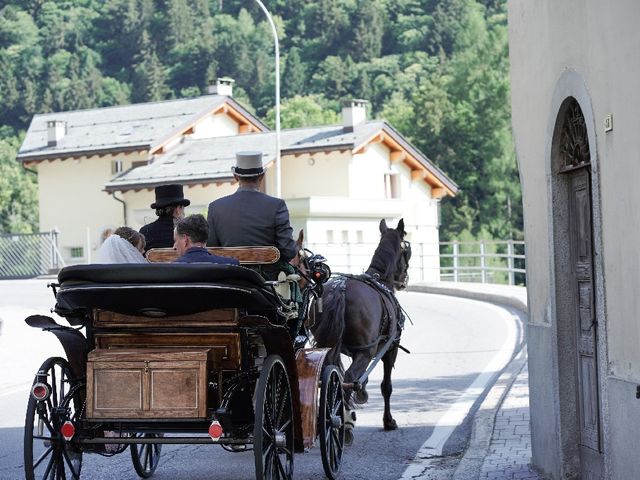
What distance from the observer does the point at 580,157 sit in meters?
8.87

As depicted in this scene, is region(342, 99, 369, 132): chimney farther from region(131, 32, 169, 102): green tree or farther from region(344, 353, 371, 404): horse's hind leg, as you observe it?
region(131, 32, 169, 102): green tree

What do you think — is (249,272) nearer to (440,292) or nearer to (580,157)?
(580,157)

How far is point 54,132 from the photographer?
68875 mm

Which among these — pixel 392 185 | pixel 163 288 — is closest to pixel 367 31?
pixel 392 185

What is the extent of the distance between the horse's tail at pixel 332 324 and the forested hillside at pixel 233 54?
316 ft

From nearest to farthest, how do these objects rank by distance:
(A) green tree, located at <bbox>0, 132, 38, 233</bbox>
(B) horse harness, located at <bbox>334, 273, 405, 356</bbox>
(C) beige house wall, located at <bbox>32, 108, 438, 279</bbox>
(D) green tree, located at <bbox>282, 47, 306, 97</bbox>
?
(B) horse harness, located at <bbox>334, 273, 405, 356</bbox>
(C) beige house wall, located at <bbox>32, 108, 438, 279</bbox>
(A) green tree, located at <bbox>0, 132, 38, 233</bbox>
(D) green tree, located at <bbox>282, 47, 306, 97</bbox>

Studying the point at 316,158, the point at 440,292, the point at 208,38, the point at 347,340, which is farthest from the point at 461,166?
the point at 347,340

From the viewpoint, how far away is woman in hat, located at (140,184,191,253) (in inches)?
438

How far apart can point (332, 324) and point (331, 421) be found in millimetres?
1971

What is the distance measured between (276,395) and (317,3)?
14508cm

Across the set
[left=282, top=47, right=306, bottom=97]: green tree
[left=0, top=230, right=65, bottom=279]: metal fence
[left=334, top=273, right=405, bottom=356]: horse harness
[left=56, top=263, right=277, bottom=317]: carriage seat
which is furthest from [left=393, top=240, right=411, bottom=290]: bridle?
[left=282, top=47, right=306, bottom=97]: green tree

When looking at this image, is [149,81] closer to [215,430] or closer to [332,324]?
[332,324]

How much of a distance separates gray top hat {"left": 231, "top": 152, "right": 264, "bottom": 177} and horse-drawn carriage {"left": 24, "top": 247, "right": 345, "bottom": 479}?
1349 millimetres

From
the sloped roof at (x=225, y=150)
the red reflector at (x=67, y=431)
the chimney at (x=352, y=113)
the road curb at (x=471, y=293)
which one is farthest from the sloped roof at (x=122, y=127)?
the red reflector at (x=67, y=431)
